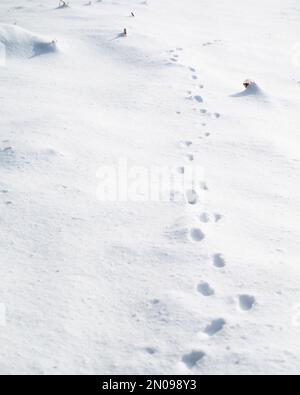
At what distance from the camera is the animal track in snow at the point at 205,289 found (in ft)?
9.23

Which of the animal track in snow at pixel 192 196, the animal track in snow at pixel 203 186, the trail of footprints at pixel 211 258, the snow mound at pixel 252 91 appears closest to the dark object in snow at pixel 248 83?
the snow mound at pixel 252 91

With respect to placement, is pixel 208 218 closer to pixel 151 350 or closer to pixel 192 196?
pixel 192 196

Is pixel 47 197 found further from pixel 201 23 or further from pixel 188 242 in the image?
pixel 201 23

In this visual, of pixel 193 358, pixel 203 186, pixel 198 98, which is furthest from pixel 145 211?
pixel 198 98

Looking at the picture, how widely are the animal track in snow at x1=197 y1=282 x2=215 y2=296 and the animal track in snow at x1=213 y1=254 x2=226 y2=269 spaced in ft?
0.62

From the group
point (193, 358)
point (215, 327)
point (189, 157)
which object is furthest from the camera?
point (189, 157)

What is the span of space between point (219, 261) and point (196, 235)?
29cm

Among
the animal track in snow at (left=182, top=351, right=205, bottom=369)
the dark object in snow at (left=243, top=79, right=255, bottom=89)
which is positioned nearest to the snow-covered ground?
the animal track in snow at (left=182, top=351, right=205, bottom=369)

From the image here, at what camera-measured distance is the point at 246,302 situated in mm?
2777

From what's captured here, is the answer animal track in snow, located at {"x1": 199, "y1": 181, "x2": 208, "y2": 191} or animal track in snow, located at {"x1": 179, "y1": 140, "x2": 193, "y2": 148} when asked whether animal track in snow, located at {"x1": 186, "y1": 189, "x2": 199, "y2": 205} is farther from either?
animal track in snow, located at {"x1": 179, "y1": 140, "x2": 193, "y2": 148}

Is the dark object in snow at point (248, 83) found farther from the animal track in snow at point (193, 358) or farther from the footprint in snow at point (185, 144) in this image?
the animal track in snow at point (193, 358)

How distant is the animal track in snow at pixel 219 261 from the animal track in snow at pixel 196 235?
19 centimetres
